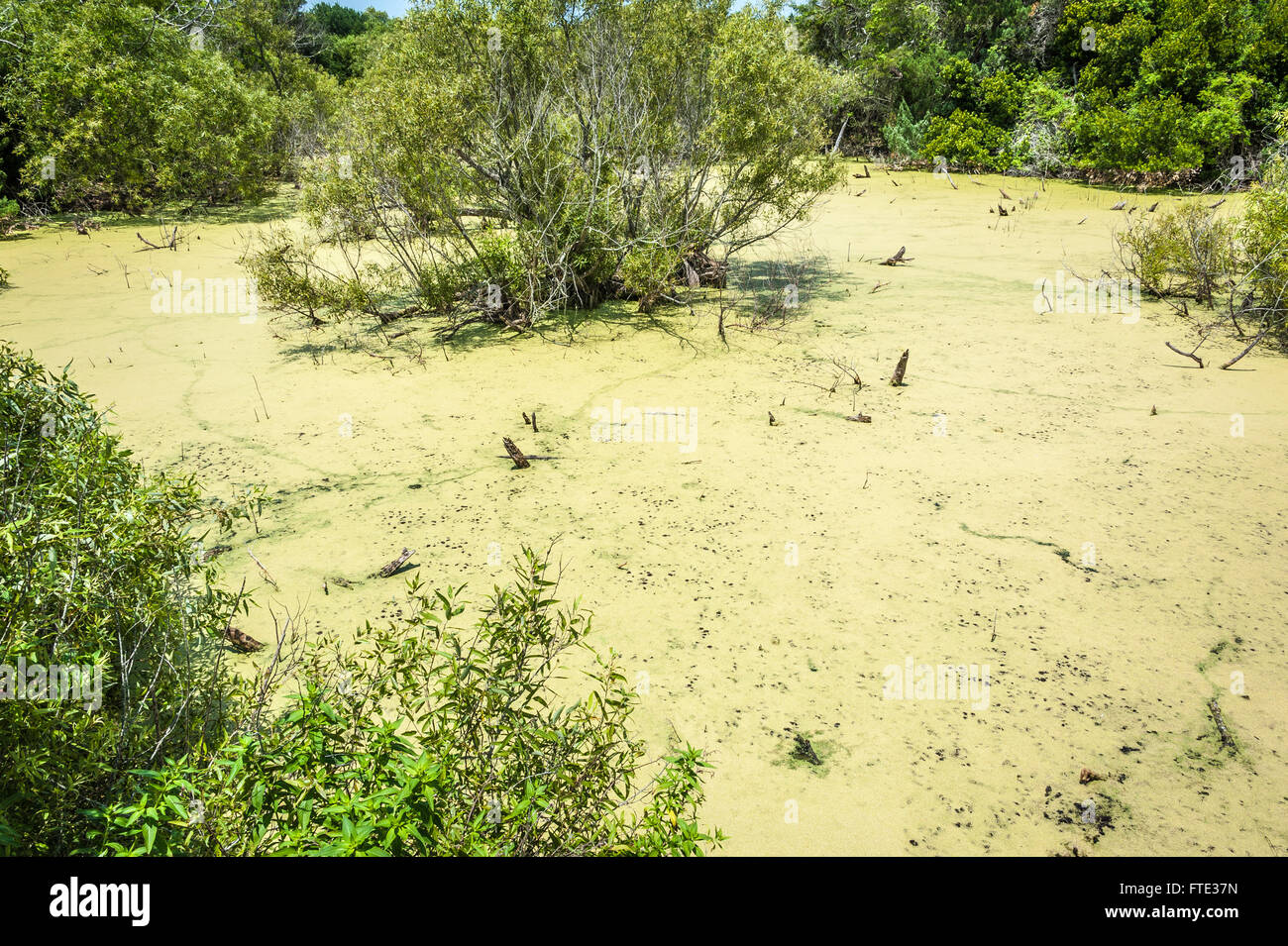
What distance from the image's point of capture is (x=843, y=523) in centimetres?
557

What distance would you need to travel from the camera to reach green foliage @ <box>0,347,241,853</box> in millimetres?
2191

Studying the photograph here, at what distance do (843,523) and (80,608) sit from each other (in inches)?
176

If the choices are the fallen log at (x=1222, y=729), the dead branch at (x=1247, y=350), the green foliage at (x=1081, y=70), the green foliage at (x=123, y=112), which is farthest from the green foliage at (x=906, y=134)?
the fallen log at (x=1222, y=729)

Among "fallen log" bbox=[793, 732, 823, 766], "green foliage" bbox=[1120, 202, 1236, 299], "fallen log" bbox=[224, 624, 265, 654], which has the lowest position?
"fallen log" bbox=[793, 732, 823, 766]

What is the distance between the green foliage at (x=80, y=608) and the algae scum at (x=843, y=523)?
1.40 metres

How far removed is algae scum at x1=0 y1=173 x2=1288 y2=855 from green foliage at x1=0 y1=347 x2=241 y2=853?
1.40m

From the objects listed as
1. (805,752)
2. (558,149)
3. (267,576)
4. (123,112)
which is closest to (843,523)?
(805,752)

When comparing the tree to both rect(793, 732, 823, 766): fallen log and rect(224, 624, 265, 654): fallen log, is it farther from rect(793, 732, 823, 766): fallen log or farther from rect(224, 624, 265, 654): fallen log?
rect(793, 732, 823, 766): fallen log

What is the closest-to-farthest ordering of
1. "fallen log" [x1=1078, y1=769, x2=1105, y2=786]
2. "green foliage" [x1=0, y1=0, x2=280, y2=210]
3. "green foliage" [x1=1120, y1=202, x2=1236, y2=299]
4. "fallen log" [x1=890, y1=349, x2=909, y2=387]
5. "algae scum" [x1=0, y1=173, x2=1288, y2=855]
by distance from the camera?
"fallen log" [x1=1078, y1=769, x2=1105, y2=786], "algae scum" [x1=0, y1=173, x2=1288, y2=855], "fallen log" [x1=890, y1=349, x2=909, y2=387], "green foliage" [x1=1120, y1=202, x2=1236, y2=299], "green foliage" [x1=0, y1=0, x2=280, y2=210]

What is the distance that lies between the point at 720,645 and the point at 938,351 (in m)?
6.00

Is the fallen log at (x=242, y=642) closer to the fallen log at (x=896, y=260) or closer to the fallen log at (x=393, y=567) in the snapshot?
the fallen log at (x=393, y=567)

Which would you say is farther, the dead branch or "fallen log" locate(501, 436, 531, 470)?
the dead branch

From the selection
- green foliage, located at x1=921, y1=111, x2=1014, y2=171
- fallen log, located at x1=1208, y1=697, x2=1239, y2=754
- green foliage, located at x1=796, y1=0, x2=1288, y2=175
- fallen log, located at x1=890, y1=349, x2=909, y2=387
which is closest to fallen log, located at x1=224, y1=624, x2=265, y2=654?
fallen log, located at x1=1208, y1=697, x2=1239, y2=754

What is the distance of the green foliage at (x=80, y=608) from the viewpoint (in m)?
2.19
